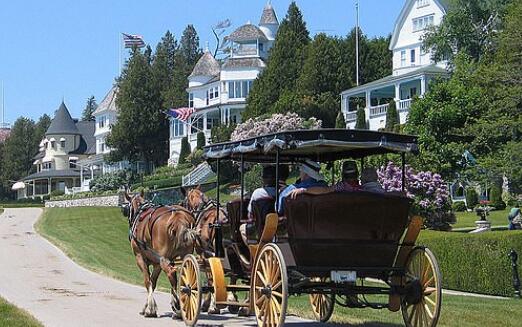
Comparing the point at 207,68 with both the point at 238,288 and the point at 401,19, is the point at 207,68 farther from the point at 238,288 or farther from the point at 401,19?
the point at 238,288

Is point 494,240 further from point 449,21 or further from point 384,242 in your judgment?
point 449,21

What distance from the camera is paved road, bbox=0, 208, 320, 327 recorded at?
14180 mm

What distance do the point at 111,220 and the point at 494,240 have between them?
37638mm

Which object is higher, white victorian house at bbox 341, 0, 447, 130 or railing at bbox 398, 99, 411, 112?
white victorian house at bbox 341, 0, 447, 130

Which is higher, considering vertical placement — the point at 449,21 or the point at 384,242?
the point at 449,21

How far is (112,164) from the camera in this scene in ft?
354

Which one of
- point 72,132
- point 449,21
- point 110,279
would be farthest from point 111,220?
point 72,132

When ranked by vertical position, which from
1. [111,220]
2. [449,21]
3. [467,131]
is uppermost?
[449,21]

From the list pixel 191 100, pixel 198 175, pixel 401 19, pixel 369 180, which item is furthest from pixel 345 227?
pixel 191 100

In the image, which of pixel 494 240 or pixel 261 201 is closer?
pixel 261 201

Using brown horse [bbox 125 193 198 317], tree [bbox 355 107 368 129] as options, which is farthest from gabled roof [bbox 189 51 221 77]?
brown horse [bbox 125 193 198 317]

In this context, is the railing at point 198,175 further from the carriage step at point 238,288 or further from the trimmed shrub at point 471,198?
the carriage step at point 238,288

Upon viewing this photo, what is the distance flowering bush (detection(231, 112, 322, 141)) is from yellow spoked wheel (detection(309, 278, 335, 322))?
164 feet

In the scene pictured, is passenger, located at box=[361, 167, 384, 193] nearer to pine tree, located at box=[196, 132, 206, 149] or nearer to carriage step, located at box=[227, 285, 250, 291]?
carriage step, located at box=[227, 285, 250, 291]
